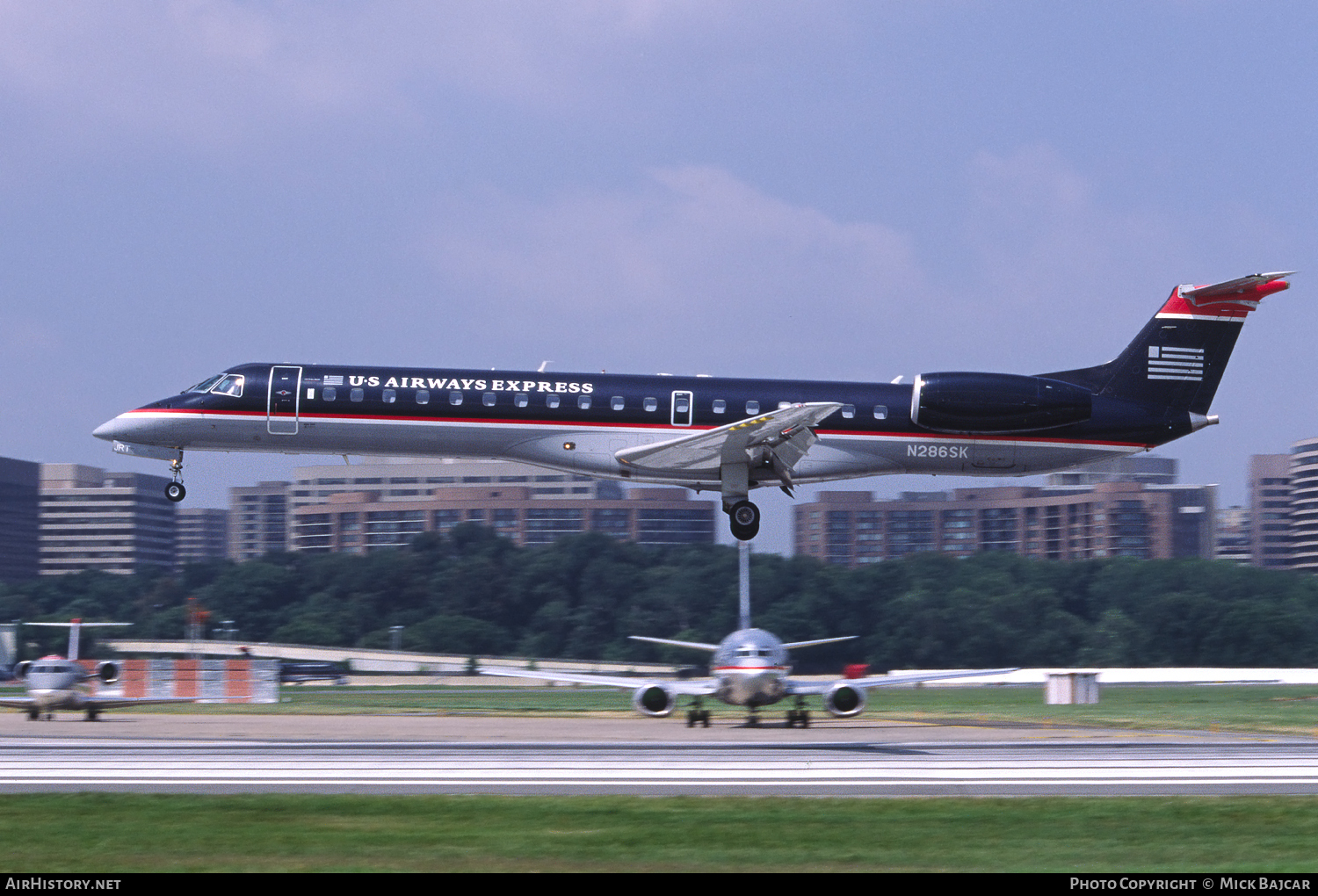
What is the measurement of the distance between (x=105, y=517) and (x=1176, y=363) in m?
138

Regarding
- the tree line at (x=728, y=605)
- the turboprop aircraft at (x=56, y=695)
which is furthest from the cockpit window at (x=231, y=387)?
the tree line at (x=728, y=605)

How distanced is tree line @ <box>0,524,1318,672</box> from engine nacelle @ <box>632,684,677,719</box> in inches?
1263

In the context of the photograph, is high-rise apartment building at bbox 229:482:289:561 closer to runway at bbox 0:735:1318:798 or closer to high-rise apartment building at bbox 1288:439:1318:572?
high-rise apartment building at bbox 1288:439:1318:572

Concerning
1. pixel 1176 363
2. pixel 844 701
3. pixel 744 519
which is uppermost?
pixel 1176 363

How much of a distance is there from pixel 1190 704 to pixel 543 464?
3765 cm

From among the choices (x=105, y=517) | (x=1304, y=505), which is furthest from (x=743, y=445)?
(x=105, y=517)

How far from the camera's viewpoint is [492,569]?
90938 millimetres

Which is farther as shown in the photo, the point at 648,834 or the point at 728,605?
the point at 728,605

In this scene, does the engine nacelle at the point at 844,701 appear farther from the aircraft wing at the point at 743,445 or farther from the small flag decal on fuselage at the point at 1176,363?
the small flag decal on fuselage at the point at 1176,363

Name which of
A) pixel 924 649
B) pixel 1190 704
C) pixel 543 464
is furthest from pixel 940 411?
pixel 924 649

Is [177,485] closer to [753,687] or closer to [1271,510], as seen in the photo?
[753,687]

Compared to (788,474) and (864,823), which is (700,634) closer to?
(788,474)

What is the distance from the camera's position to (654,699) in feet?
136

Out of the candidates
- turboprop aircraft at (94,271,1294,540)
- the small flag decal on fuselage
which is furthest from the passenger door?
the small flag decal on fuselage
